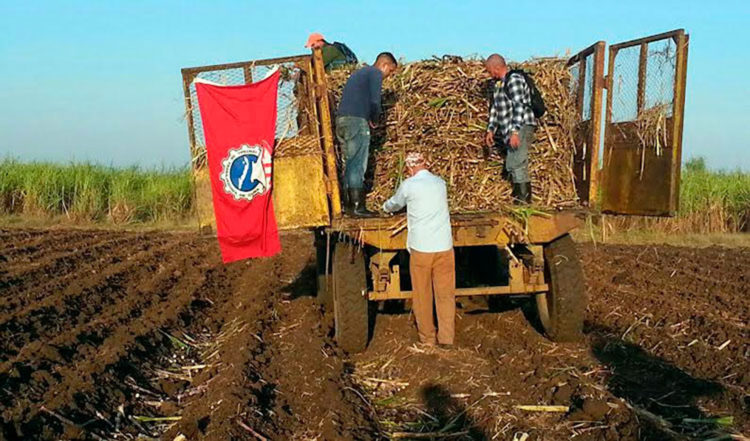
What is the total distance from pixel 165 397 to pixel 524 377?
103 inches

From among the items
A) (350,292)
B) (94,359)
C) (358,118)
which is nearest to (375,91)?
(358,118)

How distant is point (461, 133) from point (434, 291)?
5.67 ft

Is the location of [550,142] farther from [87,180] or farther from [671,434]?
[87,180]

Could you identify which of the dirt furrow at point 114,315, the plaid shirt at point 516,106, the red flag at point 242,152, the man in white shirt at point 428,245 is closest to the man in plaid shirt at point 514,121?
the plaid shirt at point 516,106

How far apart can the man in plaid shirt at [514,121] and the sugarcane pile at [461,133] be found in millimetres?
415

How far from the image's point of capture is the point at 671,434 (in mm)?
4637

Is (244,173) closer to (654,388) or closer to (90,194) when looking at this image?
(654,388)

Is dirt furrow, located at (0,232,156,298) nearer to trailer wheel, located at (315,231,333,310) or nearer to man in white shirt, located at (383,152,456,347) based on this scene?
trailer wheel, located at (315,231,333,310)

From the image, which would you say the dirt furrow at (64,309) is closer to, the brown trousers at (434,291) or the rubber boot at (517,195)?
the brown trousers at (434,291)

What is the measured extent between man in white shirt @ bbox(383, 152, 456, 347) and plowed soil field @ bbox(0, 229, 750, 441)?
0.92 ft

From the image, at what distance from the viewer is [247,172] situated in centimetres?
674

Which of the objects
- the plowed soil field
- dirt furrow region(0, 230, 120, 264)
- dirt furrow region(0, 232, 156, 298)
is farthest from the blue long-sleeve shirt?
dirt furrow region(0, 230, 120, 264)

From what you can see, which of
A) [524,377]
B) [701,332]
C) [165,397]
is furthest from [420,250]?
[701,332]

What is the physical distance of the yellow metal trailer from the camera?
665 cm
